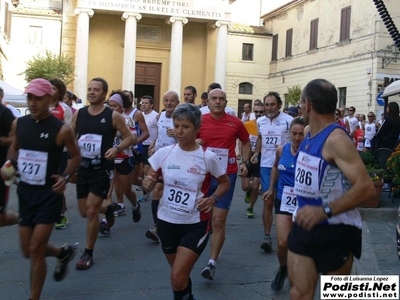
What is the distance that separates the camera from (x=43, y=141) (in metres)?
4.92

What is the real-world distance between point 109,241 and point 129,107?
9.54ft

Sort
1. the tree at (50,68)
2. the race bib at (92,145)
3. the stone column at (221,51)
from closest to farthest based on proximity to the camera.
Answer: the race bib at (92,145), the tree at (50,68), the stone column at (221,51)

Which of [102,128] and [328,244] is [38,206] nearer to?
[102,128]

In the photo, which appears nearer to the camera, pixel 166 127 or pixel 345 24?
pixel 166 127

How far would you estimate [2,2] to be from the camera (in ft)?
109

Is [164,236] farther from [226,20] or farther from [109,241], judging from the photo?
[226,20]

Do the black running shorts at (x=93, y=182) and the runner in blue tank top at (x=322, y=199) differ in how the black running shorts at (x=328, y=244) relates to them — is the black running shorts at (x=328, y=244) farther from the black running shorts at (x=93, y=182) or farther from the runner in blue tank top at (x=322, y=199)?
the black running shorts at (x=93, y=182)

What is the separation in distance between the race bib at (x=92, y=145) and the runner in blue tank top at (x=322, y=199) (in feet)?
10.6

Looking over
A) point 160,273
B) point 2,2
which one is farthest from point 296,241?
point 2,2

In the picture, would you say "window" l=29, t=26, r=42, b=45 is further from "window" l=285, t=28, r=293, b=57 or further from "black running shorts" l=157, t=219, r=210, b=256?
"black running shorts" l=157, t=219, r=210, b=256

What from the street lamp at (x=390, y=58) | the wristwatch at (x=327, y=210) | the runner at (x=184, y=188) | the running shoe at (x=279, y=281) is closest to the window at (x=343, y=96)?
the street lamp at (x=390, y=58)

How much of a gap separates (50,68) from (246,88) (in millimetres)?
16688

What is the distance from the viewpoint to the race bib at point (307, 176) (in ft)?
12.0

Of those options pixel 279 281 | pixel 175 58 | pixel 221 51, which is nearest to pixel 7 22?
pixel 175 58
